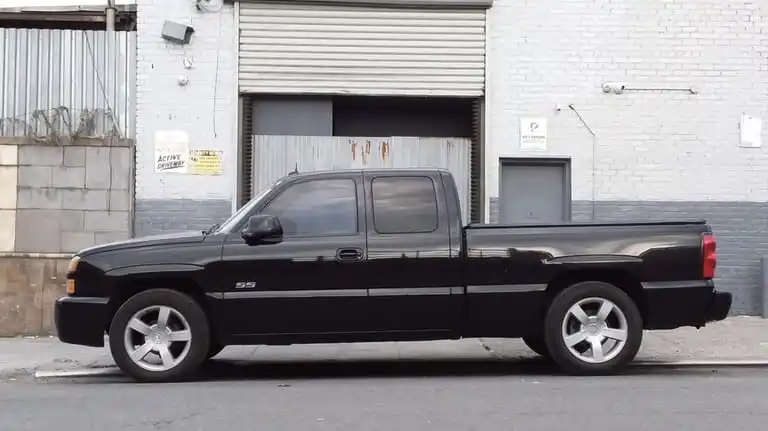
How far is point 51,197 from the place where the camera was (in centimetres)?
1256

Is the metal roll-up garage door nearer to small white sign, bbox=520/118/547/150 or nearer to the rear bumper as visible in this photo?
small white sign, bbox=520/118/547/150

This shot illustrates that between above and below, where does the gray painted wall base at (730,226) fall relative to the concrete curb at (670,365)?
above

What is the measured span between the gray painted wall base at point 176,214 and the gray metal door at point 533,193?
406cm

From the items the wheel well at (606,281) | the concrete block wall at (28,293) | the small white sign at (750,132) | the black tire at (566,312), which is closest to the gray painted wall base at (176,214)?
the concrete block wall at (28,293)

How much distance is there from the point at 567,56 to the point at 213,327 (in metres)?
7.37

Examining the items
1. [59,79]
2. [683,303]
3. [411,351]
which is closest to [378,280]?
[411,351]

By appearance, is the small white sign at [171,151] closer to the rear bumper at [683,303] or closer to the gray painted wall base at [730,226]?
the gray painted wall base at [730,226]

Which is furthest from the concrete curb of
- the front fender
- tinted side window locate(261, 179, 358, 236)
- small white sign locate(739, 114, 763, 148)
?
small white sign locate(739, 114, 763, 148)

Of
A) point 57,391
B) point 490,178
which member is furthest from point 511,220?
point 57,391

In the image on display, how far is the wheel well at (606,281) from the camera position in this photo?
844 centimetres

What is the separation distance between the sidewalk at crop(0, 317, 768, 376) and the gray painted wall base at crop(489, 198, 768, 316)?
180 cm

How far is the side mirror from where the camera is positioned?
26.3ft

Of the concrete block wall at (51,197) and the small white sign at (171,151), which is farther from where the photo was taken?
the small white sign at (171,151)

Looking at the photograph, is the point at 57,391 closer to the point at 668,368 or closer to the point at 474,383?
the point at 474,383
